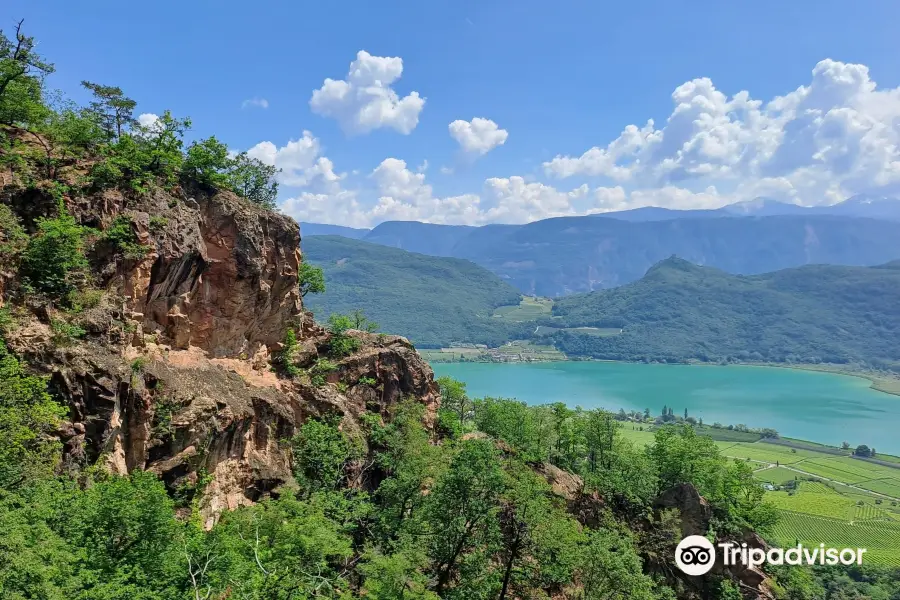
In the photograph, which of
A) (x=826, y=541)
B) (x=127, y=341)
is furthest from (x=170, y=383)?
(x=826, y=541)

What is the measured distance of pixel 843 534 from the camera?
222 feet

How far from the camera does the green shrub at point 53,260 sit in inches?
730

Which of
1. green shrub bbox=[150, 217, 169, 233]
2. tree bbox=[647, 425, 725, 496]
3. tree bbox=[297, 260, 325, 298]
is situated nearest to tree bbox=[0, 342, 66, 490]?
green shrub bbox=[150, 217, 169, 233]

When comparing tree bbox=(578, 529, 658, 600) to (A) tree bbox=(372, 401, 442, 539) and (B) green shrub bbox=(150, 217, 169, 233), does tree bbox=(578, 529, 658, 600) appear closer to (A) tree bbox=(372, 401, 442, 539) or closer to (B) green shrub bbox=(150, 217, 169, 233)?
Result: (A) tree bbox=(372, 401, 442, 539)

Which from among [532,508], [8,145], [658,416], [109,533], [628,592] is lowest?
[658,416]

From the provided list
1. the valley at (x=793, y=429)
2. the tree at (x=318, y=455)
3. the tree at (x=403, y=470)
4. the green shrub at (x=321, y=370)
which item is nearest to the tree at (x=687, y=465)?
the valley at (x=793, y=429)

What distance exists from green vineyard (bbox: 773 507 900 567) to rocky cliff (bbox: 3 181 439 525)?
64869 millimetres

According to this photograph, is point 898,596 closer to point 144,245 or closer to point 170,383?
point 170,383

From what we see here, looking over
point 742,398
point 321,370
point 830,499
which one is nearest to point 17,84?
point 321,370

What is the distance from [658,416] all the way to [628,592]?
12647cm

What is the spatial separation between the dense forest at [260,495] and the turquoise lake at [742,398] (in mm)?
102999

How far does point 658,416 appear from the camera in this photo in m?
135

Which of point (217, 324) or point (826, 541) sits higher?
point (217, 324)

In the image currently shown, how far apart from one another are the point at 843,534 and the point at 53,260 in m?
89.9
